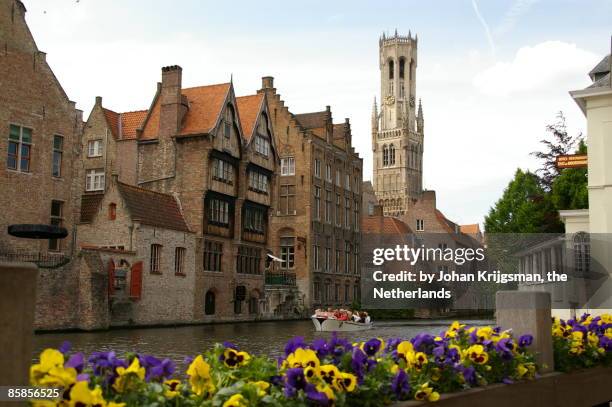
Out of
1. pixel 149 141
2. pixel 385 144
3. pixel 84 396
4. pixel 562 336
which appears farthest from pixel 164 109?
pixel 385 144

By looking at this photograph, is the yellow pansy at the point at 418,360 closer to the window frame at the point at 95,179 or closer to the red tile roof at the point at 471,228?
the window frame at the point at 95,179

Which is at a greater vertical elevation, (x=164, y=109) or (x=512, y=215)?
(x=164, y=109)

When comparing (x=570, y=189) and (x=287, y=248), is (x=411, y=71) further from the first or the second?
(x=570, y=189)

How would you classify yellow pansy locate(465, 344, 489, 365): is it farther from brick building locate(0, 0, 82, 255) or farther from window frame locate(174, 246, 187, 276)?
window frame locate(174, 246, 187, 276)

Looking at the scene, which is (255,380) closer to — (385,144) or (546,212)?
(546,212)

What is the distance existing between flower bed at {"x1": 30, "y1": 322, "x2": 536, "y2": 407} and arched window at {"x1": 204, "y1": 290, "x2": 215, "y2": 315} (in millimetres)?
37730

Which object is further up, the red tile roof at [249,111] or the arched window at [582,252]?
the red tile roof at [249,111]

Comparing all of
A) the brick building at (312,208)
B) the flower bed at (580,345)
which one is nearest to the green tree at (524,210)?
the brick building at (312,208)

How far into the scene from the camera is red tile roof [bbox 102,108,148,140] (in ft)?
154

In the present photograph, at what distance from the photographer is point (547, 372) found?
8.21 meters

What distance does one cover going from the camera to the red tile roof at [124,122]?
1852 inches

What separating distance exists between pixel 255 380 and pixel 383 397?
102 centimetres

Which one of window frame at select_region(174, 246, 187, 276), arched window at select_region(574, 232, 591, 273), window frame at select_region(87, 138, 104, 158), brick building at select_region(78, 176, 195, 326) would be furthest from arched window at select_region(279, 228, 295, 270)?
arched window at select_region(574, 232, 591, 273)

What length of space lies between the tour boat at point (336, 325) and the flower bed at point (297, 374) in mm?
31766
